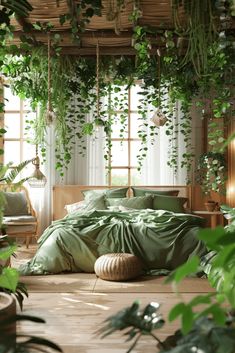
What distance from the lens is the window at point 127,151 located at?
774 centimetres

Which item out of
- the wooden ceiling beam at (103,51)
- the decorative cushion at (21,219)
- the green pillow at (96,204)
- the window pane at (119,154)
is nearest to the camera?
the wooden ceiling beam at (103,51)

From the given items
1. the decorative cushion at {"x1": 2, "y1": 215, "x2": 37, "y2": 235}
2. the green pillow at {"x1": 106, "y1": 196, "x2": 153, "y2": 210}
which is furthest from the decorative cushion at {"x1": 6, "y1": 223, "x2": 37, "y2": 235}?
the green pillow at {"x1": 106, "y1": 196, "x2": 153, "y2": 210}

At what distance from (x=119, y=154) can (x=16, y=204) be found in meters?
1.81

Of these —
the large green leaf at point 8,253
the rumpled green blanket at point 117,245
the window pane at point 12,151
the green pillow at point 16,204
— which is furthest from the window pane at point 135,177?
the large green leaf at point 8,253

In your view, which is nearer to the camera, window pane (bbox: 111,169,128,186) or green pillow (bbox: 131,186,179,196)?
green pillow (bbox: 131,186,179,196)

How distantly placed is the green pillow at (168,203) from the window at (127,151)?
107 cm

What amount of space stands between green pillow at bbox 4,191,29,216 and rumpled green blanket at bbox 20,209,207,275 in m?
1.99

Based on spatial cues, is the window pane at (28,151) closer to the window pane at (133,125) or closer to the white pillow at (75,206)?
the white pillow at (75,206)

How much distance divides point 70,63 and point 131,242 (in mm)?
1988

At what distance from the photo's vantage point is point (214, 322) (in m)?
0.80

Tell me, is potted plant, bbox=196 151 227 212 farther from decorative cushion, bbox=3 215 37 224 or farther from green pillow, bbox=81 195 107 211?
decorative cushion, bbox=3 215 37 224

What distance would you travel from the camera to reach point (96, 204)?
21.5 ft

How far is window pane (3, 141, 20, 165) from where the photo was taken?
7.79 m

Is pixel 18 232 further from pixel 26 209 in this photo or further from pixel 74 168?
pixel 74 168
